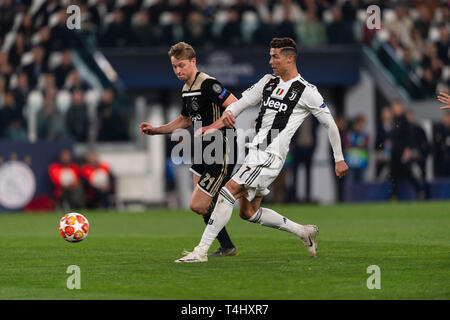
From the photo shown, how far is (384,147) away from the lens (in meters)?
22.5

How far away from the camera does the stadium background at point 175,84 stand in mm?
21688

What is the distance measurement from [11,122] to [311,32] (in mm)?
7529

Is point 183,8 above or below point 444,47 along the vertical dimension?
above

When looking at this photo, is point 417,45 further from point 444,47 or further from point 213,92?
point 213,92

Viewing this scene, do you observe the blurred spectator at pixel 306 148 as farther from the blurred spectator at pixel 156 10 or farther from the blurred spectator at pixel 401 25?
the blurred spectator at pixel 156 10

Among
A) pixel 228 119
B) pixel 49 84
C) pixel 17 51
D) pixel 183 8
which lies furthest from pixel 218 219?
pixel 183 8

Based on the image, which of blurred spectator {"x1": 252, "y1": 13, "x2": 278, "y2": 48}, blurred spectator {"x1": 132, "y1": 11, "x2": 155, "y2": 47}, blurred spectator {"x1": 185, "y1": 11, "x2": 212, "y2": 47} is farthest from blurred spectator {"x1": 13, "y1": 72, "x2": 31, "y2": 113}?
blurred spectator {"x1": 252, "y1": 13, "x2": 278, "y2": 48}

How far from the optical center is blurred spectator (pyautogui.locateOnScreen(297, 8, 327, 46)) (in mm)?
23953

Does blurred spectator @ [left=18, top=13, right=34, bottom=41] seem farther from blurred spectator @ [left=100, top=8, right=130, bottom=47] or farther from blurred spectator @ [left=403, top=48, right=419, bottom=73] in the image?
blurred spectator @ [left=403, top=48, right=419, bottom=73]

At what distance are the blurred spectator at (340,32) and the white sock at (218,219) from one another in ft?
50.1

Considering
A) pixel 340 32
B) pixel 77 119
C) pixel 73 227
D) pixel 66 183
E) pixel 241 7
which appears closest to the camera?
pixel 73 227

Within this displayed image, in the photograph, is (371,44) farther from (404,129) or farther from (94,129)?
(94,129)

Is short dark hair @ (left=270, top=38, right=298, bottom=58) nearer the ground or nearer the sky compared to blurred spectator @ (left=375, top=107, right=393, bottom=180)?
nearer the sky

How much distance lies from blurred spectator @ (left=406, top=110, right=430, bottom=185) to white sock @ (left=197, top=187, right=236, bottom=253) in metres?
13.2
